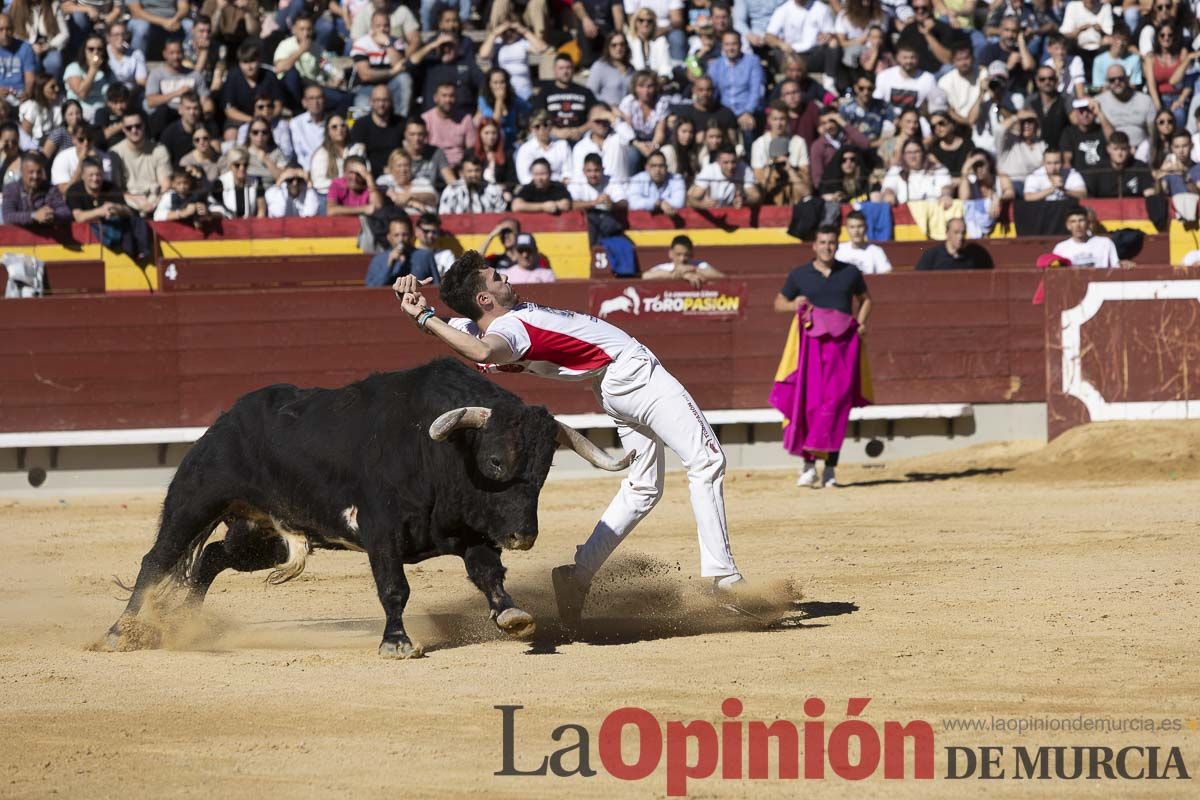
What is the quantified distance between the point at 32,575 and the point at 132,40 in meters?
8.23

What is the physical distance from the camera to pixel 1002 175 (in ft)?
46.4

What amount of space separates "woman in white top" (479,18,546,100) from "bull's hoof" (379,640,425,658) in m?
9.74

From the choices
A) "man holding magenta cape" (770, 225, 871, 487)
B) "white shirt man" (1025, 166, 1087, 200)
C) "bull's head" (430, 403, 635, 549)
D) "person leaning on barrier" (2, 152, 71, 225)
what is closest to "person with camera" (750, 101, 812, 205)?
"white shirt man" (1025, 166, 1087, 200)

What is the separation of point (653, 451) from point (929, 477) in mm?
5924

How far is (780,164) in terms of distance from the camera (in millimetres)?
14352

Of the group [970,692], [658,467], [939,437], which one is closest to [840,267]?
[939,437]

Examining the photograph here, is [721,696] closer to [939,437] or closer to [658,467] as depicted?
[658,467]

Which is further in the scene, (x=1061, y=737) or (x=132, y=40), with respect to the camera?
(x=132, y=40)

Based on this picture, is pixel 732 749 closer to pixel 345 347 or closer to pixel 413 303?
pixel 413 303

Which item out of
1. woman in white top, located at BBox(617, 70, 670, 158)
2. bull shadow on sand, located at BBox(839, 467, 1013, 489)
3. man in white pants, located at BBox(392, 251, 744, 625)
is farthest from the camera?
woman in white top, located at BBox(617, 70, 670, 158)

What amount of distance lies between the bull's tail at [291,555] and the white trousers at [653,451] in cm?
107

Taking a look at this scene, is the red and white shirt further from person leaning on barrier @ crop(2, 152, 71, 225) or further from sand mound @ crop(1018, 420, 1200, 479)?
person leaning on barrier @ crop(2, 152, 71, 225)

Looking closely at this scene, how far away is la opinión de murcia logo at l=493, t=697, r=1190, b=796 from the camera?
446cm

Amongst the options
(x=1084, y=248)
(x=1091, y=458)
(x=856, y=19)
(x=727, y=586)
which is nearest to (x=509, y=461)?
(x=727, y=586)
